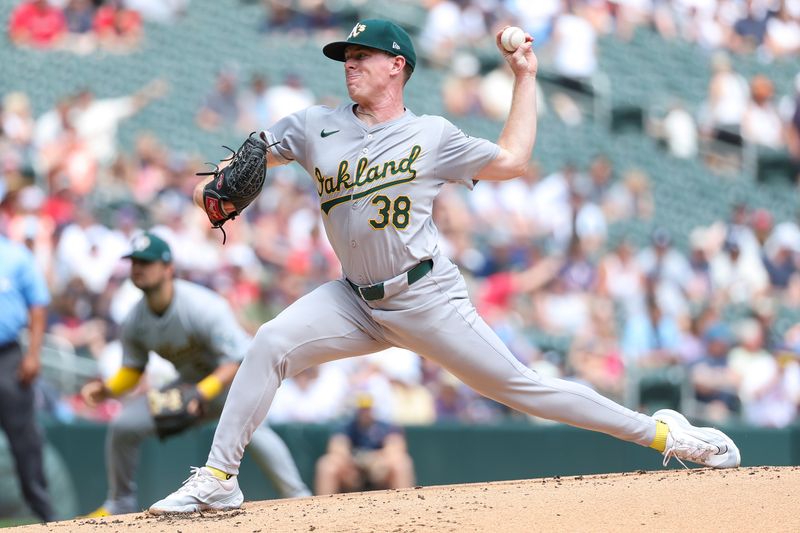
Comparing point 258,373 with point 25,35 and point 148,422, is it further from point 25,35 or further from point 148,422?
point 25,35

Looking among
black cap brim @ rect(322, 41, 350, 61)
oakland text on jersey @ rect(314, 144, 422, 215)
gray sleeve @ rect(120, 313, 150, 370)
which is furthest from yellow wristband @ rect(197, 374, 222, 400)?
black cap brim @ rect(322, 41, 350, 61)

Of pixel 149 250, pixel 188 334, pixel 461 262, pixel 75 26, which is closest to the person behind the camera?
pixel 149 250

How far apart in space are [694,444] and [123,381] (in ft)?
9.74

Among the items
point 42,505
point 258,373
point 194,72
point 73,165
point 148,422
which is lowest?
point 42,505

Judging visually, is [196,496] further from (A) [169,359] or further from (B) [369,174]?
(A) [169,359]

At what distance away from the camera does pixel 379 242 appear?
4.28 metres

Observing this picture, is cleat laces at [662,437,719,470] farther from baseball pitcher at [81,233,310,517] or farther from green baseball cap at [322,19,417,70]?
baseball pitcher at [81,233,310,517]

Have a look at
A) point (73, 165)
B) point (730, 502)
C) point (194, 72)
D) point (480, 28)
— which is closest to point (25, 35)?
point (194, 72)

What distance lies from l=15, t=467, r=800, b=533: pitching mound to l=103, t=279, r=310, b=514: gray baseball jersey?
1217 millimetres

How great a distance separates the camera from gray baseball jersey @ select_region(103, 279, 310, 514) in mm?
6164

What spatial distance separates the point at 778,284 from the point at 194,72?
21.1 ft

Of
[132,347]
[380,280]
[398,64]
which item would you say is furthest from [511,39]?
[132,347]

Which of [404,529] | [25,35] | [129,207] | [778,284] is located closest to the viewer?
[404,529]

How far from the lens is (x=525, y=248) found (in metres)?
11.1
